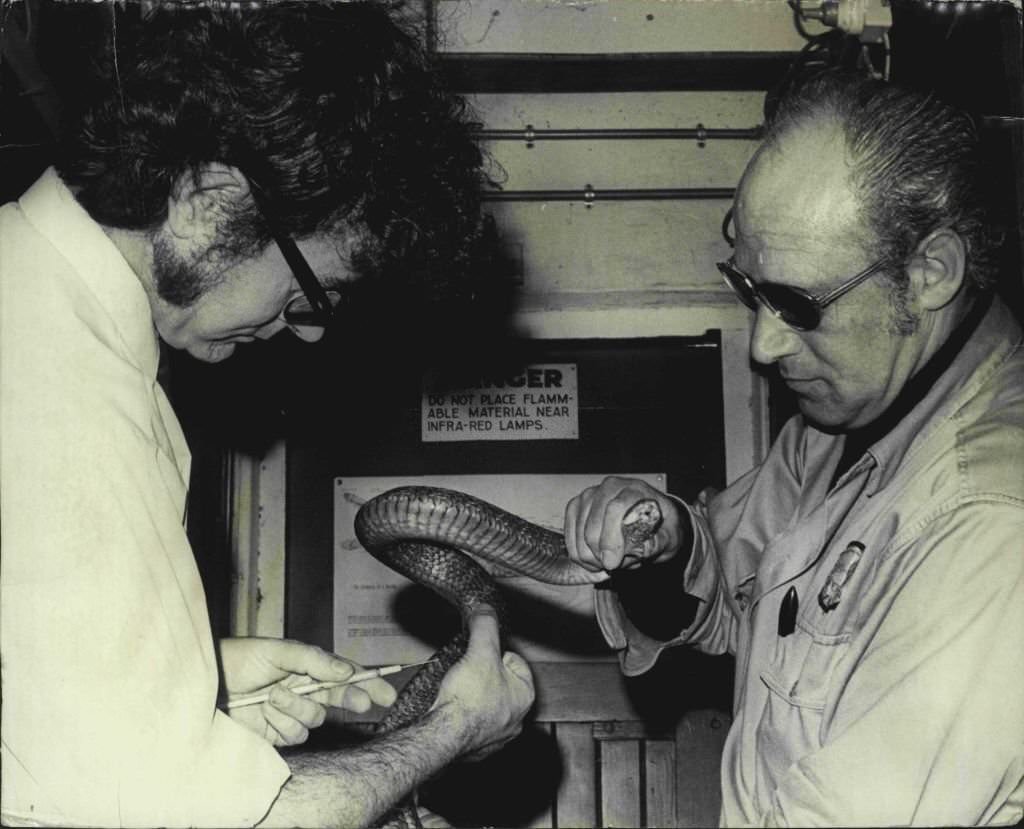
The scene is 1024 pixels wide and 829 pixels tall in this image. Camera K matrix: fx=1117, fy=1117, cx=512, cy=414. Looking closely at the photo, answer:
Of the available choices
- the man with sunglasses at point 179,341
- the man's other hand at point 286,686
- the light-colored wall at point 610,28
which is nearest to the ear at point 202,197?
the man with sunglasses at point 179,341

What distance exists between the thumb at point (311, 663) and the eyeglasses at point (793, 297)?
579 mm

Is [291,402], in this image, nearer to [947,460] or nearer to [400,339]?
[400,339]

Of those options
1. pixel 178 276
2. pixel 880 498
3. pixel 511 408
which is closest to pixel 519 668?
pixel 880 498

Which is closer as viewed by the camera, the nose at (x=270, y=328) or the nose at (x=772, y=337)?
the nose at (x=772, y=337)

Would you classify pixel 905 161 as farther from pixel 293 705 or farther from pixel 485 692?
pixel 293 705

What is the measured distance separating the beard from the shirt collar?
0.05 metres

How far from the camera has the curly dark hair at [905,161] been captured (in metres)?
1.04

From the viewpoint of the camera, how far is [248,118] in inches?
45.4

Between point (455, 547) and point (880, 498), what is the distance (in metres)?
0.46

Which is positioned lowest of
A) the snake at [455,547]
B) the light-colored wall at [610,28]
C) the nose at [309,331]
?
the snake at [455,547]

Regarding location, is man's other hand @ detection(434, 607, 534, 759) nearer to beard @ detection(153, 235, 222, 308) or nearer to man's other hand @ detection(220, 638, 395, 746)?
man's other hand @ detection(220, 638, 395, 746)

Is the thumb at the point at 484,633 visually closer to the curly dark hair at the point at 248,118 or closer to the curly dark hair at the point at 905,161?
the curly dark hair at the point at 248,118

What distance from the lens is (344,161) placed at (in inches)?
47.7

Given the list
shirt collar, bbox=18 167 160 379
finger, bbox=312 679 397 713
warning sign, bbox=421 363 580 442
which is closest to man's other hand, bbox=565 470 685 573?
finger, bbox=312 679 397 713
